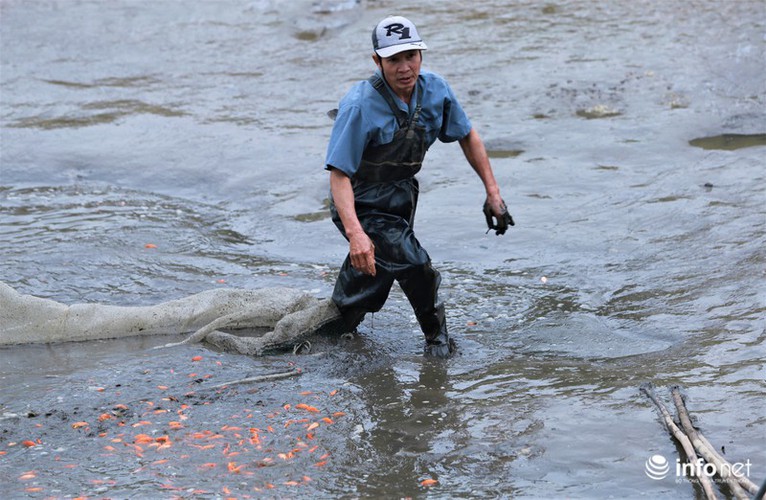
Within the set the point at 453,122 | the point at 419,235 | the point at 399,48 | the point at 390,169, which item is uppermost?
the point at 399,48

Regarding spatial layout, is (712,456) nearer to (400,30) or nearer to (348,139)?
(348,139)

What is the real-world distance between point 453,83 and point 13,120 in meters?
4.44

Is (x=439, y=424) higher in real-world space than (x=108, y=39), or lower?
lower

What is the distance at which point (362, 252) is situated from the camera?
4.87 metres

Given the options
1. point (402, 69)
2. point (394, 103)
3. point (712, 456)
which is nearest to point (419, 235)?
point (394, 103)

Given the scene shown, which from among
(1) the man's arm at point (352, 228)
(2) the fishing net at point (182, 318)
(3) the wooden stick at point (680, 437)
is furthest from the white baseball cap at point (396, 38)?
(3) the wooden stick at point (680, 437)

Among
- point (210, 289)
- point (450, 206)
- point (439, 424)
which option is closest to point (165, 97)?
point (450, 206)

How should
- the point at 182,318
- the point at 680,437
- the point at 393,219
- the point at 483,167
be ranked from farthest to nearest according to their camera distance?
the point at 182,318, the point at 483,167, the point at 393,219, the point at 680,437

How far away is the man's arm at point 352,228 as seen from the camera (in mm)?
4879

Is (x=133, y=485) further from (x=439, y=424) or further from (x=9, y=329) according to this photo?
(x=9, y=329)

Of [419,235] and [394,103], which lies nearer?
[394,103]

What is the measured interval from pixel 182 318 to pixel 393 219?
1.44 metres

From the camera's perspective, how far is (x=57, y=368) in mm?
5418

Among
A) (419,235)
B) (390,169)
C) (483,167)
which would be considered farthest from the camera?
(419,235)
